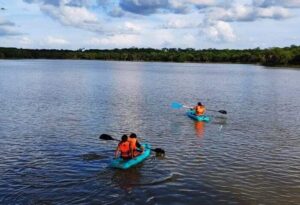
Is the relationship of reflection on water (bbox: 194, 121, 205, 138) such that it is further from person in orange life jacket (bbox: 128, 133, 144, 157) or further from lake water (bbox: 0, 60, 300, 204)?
person in orange life jacket (bbox: 128, 133, 144, 157)

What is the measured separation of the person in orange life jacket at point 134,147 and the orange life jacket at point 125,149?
202 millimetres

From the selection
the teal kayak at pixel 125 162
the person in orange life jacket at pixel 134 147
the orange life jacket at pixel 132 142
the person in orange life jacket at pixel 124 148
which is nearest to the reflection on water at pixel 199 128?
the person in orange life jacket at pixel 134 147

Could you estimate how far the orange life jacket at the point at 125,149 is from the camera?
2018 cm

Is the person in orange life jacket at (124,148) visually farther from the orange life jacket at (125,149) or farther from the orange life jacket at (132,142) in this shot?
the orange life jacket at (132,142)

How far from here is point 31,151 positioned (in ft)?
75.7

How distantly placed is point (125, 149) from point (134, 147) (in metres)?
0.62

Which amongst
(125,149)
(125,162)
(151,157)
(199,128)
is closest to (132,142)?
(125,149)

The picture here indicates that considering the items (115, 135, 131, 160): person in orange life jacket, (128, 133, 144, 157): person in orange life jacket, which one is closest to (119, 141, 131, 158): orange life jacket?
(115, 135, 131, 160): person in orange life jacket

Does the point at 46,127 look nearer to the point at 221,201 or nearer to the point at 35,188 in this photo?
the point at 35,188

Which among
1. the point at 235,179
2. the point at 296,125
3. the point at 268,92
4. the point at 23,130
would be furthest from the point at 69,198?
the point at 268,92

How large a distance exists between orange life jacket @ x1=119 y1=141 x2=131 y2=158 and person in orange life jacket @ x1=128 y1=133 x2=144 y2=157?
0.20 m

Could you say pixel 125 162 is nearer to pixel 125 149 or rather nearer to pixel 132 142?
pixel 125 149

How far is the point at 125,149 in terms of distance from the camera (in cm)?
2027

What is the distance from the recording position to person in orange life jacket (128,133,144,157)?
2048 centimetres
